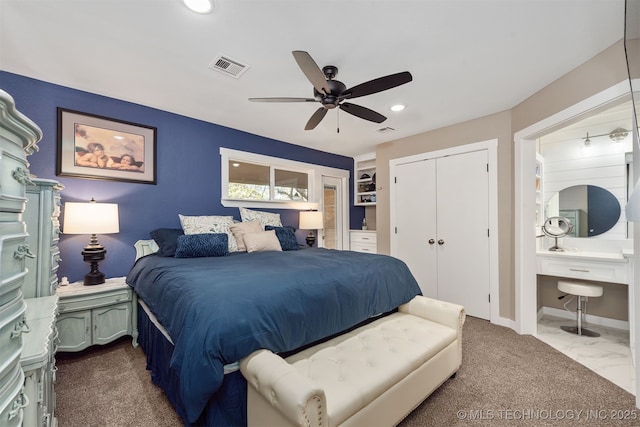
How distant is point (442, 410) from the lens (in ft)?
5.57

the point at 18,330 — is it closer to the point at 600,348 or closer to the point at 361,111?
the point at 361,111

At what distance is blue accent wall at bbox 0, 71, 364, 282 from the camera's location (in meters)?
2.45

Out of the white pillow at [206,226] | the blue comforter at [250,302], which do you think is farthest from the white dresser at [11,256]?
the white pillow at [206,226]

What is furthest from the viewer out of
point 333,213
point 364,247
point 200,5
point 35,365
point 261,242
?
point 333,213

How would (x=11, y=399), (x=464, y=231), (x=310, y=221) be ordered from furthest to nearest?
(x=310, y=221) < (x=464, y=231) < (x=11, y=399)

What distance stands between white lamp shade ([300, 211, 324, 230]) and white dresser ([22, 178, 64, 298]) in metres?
2.96

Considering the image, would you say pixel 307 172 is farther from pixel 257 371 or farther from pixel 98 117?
pixel 257 371

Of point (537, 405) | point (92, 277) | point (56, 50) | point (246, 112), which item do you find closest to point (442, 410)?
point (537, 405)

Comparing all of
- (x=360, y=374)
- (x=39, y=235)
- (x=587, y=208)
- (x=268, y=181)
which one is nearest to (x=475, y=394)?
(x=360, y=374)

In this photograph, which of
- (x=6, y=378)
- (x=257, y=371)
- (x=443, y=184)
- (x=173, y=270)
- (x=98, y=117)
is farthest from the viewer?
(x=443, y=184)

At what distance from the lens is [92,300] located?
7.60 ft

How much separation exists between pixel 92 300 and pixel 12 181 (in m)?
2.14

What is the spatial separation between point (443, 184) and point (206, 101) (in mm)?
3171

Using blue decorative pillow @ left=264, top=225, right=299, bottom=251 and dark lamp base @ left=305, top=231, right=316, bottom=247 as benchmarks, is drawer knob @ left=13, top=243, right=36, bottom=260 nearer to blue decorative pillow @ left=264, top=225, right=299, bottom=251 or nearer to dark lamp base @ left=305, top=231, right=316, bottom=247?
blue decorative pillow @ left=264, top=225, right=299, bottom=251
